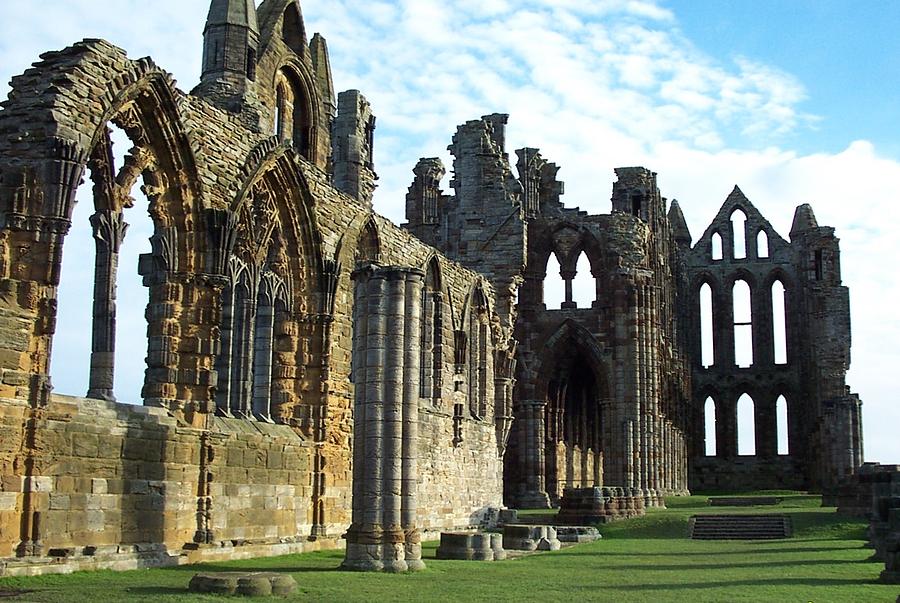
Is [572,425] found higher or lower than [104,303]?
lower

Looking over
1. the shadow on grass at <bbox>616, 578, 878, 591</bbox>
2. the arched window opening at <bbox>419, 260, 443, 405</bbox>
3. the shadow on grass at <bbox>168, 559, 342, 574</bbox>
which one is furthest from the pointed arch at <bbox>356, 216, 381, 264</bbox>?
the shadow on grass at <bbox>616, 578, 878, 591</bbox>

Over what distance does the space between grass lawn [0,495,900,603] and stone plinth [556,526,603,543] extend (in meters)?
2.60

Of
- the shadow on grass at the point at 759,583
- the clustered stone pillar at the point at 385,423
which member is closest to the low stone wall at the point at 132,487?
the clustered stone pillar at the point at 385,423

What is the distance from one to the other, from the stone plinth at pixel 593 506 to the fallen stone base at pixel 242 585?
1721cm

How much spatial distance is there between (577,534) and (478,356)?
5945 mm

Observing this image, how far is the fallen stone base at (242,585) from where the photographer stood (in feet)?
34.7

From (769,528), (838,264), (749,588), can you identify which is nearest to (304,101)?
(769,528)

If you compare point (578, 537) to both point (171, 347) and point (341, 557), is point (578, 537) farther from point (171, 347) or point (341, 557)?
point (171, 347)

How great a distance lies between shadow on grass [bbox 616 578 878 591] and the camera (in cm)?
1227

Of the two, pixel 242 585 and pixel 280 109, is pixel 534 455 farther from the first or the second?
pixel 242 585

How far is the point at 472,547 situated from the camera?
16.8 metres

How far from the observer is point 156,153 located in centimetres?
1516

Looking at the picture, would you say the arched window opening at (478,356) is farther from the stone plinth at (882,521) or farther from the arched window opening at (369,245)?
the stone plinth at (882,521)

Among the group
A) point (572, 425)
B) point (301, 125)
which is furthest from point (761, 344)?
point (301, 125)
